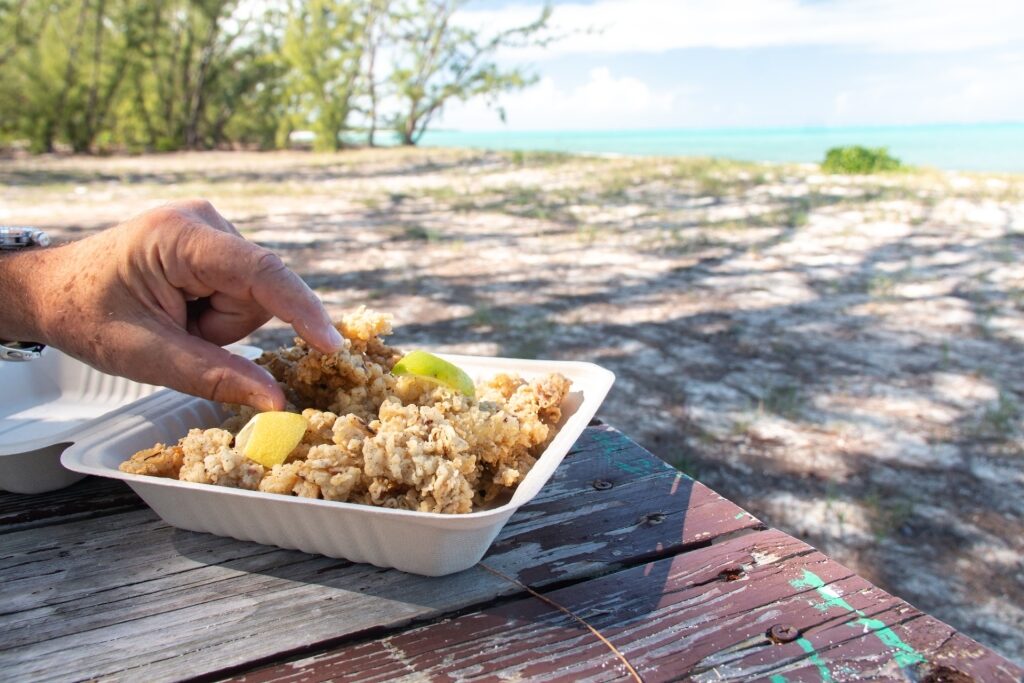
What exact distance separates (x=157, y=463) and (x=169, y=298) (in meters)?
0.27

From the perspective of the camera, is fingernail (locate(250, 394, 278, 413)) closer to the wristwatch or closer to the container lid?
the container lid

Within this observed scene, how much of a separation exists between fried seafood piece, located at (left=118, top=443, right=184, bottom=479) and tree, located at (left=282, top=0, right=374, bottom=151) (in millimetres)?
17181

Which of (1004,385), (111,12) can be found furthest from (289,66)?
(1004,385)

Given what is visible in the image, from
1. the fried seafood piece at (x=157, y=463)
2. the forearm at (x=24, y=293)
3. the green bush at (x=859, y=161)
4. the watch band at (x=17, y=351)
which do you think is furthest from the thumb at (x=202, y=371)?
the green bush at (x=859, y=161)

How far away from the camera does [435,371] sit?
1126 millimetres

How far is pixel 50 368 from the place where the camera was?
157 cm

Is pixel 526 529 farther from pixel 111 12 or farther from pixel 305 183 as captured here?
pixel 111 12

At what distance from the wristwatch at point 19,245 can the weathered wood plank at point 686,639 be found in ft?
2.86

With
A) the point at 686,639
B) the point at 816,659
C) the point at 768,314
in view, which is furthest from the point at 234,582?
the point at 768,314

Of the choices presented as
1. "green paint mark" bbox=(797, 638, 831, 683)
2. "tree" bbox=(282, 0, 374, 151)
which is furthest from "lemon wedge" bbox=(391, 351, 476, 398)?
"tree" bbox=(282, 0, 374, 151)

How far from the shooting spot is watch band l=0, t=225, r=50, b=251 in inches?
52.5

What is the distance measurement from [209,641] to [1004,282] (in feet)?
16.9

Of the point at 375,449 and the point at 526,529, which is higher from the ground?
the point at 375,449

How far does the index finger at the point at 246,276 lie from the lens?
1081 mm
